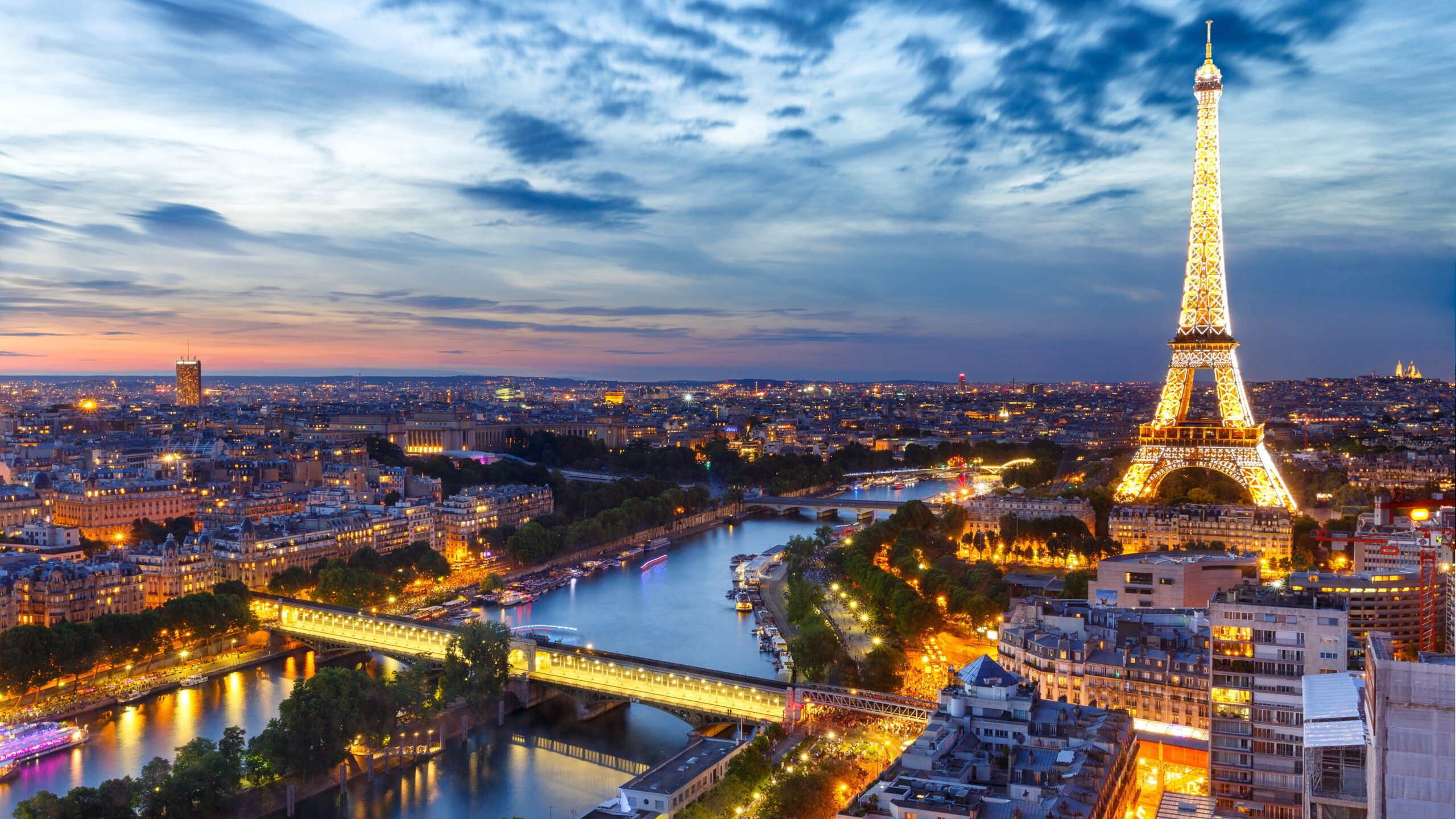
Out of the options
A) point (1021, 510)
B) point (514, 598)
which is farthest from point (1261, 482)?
point (514, 598)

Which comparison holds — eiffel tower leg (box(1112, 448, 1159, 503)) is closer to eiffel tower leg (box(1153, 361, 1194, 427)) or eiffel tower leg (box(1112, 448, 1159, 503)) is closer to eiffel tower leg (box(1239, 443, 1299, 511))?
eiffel tower leg (box(1153, 361, 1194, 427))

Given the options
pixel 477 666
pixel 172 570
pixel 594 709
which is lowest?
pixel 594 709

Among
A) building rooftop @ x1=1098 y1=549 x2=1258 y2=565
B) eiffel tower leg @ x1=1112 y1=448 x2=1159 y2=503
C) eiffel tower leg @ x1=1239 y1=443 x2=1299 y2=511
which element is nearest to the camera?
building rooftop @ x1=1098 y1=549 x2=1258 y2=565

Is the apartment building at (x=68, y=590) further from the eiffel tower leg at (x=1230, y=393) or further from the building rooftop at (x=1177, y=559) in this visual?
the eiffel tower leg at (x=1230, y=393)

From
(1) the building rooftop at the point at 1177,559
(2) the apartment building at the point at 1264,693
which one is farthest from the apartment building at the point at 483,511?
(2) the apartment building at the point at 1264,693

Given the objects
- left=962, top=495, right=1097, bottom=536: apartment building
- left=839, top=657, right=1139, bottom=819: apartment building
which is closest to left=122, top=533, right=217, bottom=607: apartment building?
left=839, top=657, right=1139, bottom=819: apartment building

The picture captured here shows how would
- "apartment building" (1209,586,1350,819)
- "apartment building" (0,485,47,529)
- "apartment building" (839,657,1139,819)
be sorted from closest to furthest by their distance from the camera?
"apartment building" (839,657,1139,819)
"apartment building" (1209,586,1350,819)
"apartment building" (0,485,47,529)

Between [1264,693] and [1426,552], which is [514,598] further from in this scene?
[1426,552]
